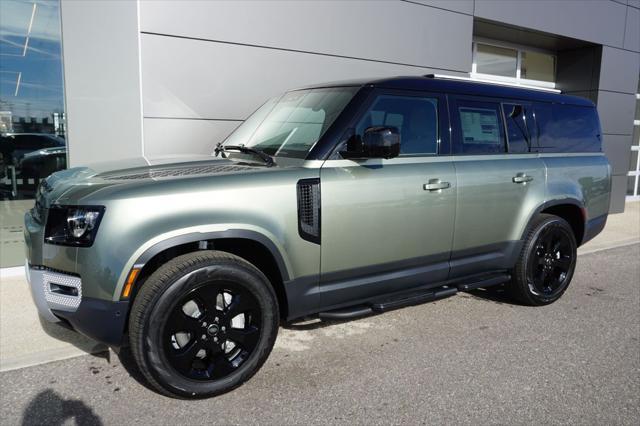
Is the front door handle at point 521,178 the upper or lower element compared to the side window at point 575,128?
lower

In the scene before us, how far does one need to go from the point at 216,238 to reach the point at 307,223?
0.61 meters

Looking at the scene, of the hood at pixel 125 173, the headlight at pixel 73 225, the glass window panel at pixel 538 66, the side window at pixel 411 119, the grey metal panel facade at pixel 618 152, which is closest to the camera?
the headlight at pixel 73 225

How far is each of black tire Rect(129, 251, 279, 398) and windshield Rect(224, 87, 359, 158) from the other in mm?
1011

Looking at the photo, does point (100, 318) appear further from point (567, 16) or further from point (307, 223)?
point (567, 16)

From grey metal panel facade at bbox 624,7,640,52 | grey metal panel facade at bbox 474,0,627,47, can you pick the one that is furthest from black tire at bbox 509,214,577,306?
grey metal panel facade at bbox 624,7,640,52

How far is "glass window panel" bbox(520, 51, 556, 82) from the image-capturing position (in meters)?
12.1

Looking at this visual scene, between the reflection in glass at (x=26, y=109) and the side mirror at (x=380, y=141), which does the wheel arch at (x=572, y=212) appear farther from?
the reflection in glass at (x=26, y=109)

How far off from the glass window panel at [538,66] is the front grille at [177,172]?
1056cm

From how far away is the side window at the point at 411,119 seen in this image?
152 inches

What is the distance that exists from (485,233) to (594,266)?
11.0 ft

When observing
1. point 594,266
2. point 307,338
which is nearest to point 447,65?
point 594,266

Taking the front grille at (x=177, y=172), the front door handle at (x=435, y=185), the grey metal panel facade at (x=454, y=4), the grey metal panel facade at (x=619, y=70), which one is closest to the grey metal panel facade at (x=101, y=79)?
the front grille at (x=177, y=172)

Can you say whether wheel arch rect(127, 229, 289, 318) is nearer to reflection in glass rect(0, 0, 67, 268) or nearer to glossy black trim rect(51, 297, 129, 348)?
glossy black trim rect(51, 297, 129, 348)

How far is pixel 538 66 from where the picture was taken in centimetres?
1233
